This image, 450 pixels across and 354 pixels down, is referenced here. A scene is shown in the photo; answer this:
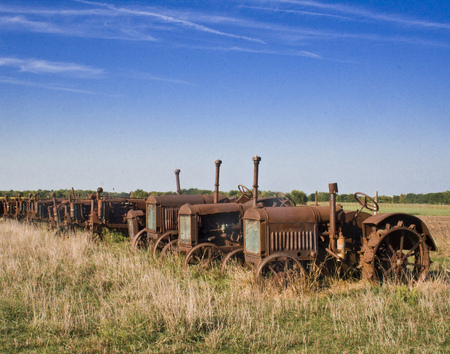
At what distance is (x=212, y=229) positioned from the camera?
29.6 feet

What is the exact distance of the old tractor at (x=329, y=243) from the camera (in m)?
6.84

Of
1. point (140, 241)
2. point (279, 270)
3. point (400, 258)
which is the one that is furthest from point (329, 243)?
point (140, 241)

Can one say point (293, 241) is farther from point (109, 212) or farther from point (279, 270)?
point (109, 212)

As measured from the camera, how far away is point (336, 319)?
5.23 meters

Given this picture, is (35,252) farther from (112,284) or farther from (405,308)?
(405,308)

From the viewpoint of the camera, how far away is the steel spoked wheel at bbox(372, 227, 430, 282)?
6898mm

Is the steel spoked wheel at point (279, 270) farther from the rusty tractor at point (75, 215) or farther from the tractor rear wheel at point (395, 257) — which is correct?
the rusty tractor at point (75, 215)

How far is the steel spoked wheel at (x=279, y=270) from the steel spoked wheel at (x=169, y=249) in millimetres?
3119

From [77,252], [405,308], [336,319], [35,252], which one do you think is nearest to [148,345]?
[336,319]

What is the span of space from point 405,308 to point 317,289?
135cm

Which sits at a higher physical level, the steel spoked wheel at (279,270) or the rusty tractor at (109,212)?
the rusty tractor at (109,212)

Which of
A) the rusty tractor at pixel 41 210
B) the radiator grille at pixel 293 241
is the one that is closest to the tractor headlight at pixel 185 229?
the radiator grille at pixel 293 241

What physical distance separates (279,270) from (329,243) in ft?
3.34

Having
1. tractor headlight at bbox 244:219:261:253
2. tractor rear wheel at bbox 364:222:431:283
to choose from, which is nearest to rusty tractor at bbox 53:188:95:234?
tractor headlight at bbox 244:219:261:253
